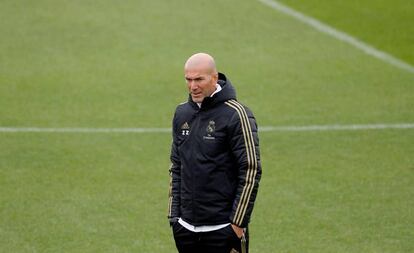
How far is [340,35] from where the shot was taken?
21047mm

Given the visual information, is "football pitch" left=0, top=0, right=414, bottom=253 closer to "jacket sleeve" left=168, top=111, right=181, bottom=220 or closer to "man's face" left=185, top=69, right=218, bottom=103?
"jacket sleeve" left=168, top=111, right=181, bottom=220

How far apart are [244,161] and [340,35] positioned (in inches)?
519

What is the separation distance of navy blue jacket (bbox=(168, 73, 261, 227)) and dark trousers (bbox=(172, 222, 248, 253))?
0.09 meters

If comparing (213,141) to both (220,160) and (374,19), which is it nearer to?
→ (220,160)

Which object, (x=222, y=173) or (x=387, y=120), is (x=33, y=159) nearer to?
(x=387, y=120)

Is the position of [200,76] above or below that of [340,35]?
above

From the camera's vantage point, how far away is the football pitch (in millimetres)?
11734

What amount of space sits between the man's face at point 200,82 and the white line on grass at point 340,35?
36.4 ft

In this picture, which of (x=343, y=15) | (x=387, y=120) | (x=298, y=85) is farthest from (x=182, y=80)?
(x=343, y=15)

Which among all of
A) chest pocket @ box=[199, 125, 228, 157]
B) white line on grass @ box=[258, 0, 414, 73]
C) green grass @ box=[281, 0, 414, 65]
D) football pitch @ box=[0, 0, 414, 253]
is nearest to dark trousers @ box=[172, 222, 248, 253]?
chest pocket @ box=[199, 125, 228, 157]

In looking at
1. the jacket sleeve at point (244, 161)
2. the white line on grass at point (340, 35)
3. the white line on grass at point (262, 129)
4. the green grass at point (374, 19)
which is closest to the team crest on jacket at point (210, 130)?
the jacket sleeve at point (244, 161)

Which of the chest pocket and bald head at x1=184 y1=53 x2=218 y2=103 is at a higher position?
bald head at x1=184 y1=53 x2=218 y2=103

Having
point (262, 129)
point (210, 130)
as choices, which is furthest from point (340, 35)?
point (210, 130)

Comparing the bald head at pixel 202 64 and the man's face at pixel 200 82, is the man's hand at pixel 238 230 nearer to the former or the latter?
the man's face at pixel 200 82
